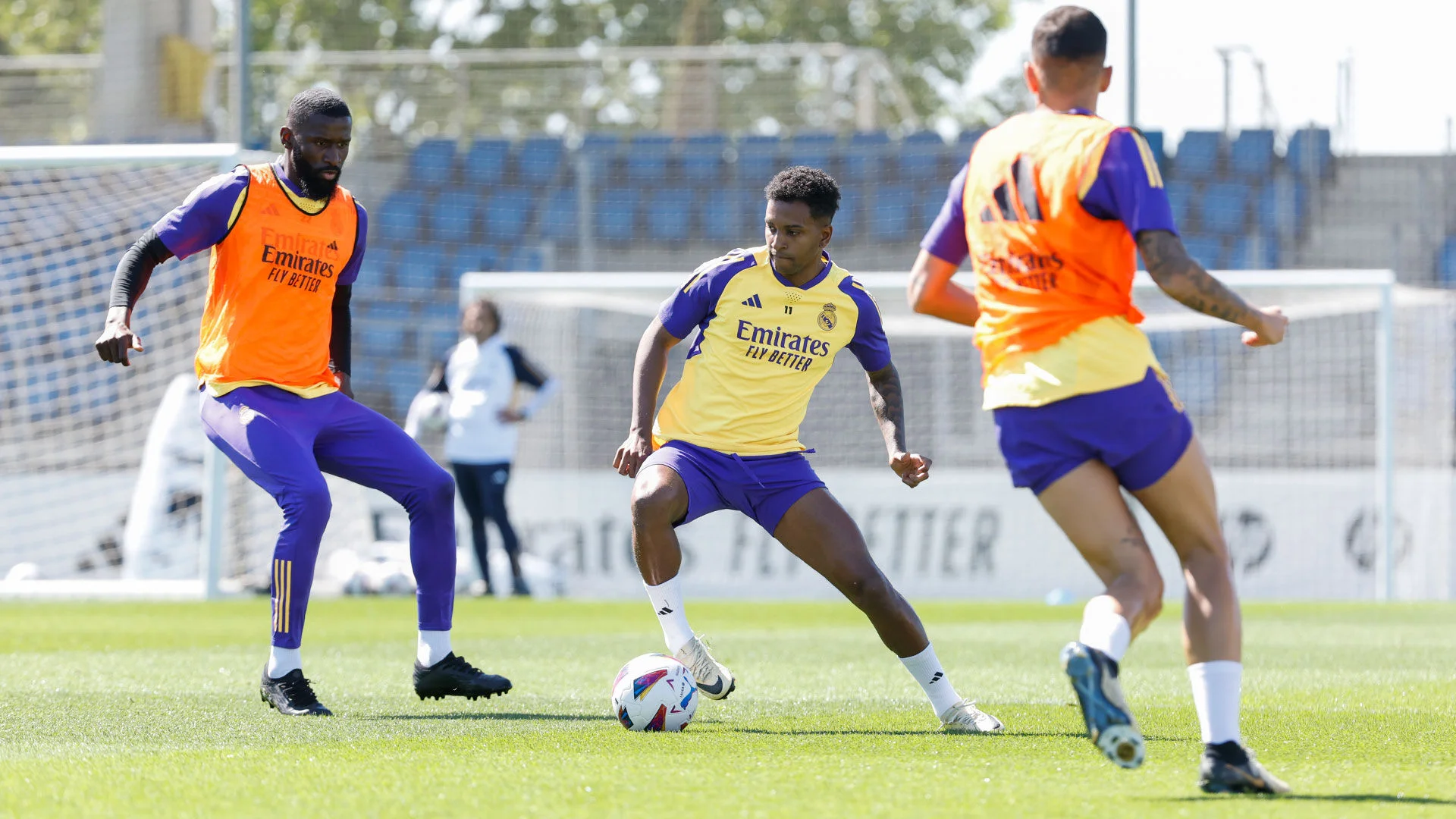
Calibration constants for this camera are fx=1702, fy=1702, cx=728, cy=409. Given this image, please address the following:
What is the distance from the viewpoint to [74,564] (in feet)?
46.6

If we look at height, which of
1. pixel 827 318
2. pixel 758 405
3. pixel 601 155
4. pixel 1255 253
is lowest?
pixel 758 405

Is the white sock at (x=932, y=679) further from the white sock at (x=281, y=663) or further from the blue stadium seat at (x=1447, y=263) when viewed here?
the blue stadium seat at (x=1447, y=263)

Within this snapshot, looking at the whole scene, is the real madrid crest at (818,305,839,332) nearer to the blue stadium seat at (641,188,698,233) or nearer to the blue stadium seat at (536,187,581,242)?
the blue stadium seat at (641,188,698,233)

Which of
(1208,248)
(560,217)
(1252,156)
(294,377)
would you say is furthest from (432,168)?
(294,377)

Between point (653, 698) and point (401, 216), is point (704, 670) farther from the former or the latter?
point (401, 216)

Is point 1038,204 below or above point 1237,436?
above

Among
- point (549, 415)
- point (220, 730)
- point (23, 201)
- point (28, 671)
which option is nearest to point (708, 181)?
point (549, 415)

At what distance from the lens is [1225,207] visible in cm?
2167

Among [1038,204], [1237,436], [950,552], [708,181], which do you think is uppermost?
[708,181]

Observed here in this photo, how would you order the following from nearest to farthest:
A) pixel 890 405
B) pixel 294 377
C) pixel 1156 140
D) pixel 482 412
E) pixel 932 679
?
1. pixel 932 679
2. pixel 890 405
3. pixel 294 377
4. pixel 482 412
5. pixel 1156 140

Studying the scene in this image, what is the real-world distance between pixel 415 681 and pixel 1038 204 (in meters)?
3.24

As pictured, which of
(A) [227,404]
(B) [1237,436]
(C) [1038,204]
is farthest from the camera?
(B) [1237,436]

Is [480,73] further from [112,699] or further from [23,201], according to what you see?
[112,699]

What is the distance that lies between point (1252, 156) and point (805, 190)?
17.6 meters
